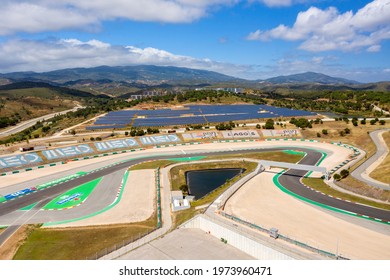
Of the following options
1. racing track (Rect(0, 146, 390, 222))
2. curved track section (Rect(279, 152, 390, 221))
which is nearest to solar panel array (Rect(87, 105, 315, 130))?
racing track (Rect(0, 146, 390, 222))

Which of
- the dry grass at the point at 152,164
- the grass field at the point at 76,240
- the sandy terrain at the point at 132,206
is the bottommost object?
the grass field at the point at 76,240

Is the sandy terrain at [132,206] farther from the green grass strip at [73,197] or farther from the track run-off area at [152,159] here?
the green grass strip at [73,197]

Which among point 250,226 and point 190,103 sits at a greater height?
point 190,103

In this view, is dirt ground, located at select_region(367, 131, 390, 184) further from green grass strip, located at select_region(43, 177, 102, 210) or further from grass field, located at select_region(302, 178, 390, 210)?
green grass strip, located at select_region(43, 177, 102, 210)

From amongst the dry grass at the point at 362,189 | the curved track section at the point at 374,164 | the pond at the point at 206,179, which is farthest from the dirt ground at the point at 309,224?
the curved track section at the point at 374,164

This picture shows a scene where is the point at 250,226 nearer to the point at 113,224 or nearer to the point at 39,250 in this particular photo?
the point at 113,224

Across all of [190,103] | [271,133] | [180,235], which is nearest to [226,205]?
[180,235]
